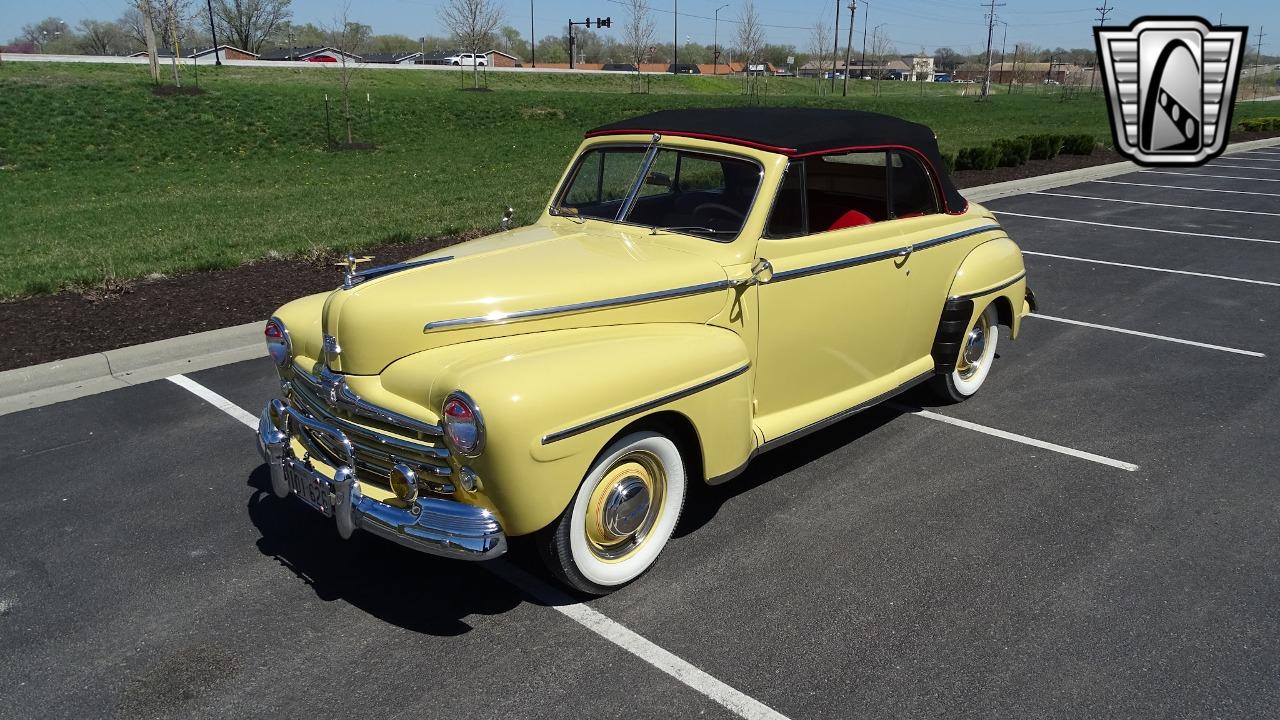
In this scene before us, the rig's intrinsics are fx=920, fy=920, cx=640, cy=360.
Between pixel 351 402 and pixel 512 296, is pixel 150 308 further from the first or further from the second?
pixel 512 296

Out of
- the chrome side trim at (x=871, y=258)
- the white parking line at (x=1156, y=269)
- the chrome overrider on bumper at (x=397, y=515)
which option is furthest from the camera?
the white parking line at (x=1156, y=269)

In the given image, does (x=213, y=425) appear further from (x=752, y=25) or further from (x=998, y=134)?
(x=752, y=25)

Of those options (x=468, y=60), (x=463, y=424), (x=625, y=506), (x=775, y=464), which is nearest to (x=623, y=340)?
(x=625, y=506)

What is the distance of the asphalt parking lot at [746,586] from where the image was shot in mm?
3178

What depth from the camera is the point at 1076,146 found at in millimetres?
21266

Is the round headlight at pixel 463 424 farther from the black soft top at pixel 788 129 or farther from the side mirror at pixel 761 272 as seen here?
the black soft top at pixel 788 129

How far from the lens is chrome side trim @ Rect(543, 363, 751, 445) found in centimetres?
328

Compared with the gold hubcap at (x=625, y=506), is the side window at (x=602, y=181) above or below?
above

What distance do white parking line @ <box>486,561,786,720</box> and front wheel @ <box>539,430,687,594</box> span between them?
0.41ft

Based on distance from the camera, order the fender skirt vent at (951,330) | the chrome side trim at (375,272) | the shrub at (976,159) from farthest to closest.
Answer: the shrub at (976,159) < the fender skirt vent at (951,330) < the chrome side trim at (375,272)

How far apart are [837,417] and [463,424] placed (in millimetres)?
2325

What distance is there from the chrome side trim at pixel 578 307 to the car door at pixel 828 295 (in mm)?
379

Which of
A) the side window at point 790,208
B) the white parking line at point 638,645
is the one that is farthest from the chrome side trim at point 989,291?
the white parking line at point 638,645

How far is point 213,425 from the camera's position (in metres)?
5.52
